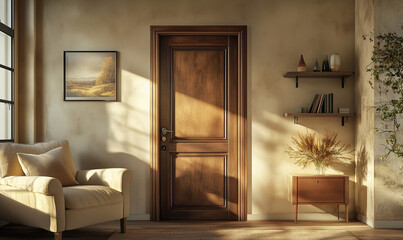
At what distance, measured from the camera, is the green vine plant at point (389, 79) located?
13.0ft

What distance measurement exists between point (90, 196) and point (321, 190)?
235cm

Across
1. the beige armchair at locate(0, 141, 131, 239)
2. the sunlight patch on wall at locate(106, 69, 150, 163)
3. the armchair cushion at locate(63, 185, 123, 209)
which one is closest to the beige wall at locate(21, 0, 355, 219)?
the sunlight patch on wall at locate(106, 69, 150, 163)

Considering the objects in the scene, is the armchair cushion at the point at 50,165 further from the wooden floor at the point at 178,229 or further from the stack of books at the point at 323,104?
the stack of books at the point at 323,104

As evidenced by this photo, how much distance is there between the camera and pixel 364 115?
433 centimetres

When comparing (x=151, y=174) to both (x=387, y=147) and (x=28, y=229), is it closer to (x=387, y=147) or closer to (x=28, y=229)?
(x=28, y=229)

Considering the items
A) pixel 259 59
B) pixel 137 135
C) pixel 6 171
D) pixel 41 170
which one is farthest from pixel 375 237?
pixel 6 171

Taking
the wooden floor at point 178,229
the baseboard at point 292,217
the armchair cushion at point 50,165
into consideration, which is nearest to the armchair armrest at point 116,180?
the armchair cushion at point 50,165

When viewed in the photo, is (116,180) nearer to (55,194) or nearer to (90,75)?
(55,194)

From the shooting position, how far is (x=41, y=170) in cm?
→ 371

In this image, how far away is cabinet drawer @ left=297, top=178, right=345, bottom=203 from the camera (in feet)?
13.9

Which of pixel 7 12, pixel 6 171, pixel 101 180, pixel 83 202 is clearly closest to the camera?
pixel 83 202

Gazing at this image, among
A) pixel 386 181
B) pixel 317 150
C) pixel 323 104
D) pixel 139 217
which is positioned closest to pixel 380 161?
pixel 386 181

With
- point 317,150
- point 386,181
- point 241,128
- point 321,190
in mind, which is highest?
point 241,128

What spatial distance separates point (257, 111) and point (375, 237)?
5.74ft
